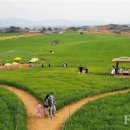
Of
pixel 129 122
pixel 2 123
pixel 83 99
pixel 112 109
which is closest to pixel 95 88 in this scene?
pixel 83 99

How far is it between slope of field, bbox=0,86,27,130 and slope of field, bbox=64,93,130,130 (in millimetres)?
3124

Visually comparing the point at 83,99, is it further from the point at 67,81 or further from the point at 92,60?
the point at 92,60

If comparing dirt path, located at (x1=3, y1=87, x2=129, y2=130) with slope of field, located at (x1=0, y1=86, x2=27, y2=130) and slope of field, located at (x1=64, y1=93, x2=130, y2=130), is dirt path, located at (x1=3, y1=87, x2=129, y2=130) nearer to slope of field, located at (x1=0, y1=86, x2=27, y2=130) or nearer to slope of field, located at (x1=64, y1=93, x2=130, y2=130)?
slope of field, located at (x1=0, y1=86, x2=27, y2=130)

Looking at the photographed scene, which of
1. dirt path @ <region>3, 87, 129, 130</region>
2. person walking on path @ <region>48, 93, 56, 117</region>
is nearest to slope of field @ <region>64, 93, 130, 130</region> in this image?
dirt path @ <region>3, 87, 129, 130</region>

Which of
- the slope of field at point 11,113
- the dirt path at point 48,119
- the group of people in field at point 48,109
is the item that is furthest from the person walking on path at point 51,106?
the slope of field at point 11,113

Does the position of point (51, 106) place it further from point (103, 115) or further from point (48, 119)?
point (103, 115)

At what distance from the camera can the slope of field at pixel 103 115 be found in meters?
24.8

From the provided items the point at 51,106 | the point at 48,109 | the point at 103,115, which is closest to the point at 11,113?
the point at 48,109

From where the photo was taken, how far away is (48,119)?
2677 cm

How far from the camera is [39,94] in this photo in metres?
32.7

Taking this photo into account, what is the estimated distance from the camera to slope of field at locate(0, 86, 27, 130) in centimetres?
2484

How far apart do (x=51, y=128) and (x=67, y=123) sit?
122cm

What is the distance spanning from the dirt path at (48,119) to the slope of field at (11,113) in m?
0.54

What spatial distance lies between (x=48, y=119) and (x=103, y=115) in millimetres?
3930
